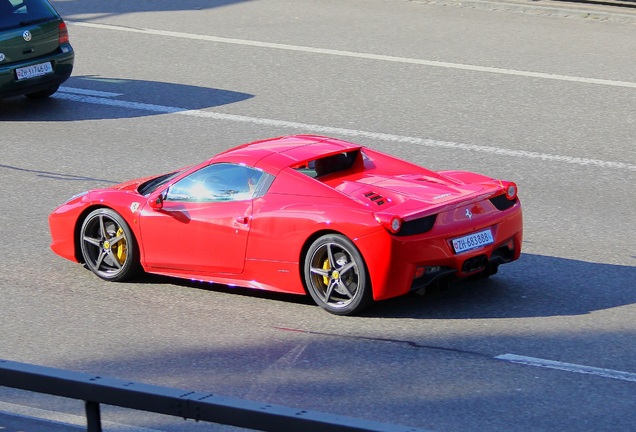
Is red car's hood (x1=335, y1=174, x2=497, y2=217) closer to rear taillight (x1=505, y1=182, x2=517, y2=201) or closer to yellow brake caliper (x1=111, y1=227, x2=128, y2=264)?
rear taillight (x1=505, y1=182, x2=517, y2=201)

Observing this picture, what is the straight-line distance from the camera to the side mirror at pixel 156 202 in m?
9.56

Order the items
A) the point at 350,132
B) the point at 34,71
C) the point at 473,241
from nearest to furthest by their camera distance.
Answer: the point at 473,241
the point at 350,132
the point at 34,71

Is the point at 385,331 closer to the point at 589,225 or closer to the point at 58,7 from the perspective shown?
the point at 589,225

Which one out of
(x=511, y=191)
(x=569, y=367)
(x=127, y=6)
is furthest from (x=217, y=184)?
(x=127, y=6)

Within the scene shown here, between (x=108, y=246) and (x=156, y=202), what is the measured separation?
0.67 meters

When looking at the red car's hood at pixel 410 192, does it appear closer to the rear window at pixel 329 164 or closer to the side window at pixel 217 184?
the rear window at pixel 329 164

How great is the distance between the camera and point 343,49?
60.3 ft

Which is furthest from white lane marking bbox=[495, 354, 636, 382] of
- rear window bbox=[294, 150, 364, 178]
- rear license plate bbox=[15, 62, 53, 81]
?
rear license plate bbox=[15, 62, 53, 81]

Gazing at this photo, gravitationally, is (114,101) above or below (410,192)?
below

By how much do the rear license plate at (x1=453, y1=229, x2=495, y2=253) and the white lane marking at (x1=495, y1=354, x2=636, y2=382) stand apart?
1047mm

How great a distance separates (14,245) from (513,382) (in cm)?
512

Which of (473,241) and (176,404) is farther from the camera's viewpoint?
(473,241)

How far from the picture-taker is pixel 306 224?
8789 mm

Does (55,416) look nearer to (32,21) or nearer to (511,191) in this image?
(511,191)
